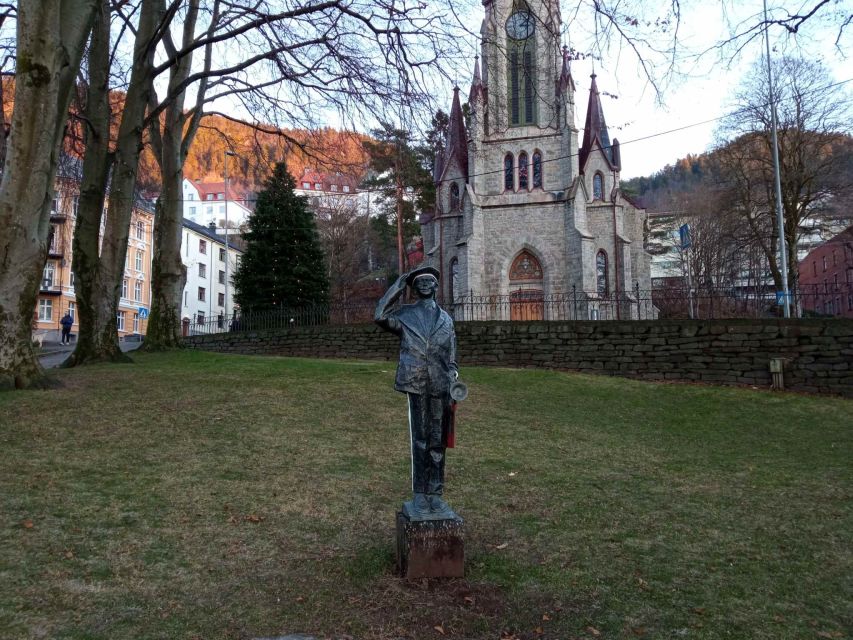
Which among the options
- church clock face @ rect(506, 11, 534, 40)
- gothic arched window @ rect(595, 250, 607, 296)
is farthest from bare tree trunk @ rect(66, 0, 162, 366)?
gothic arched window @ rect(595, 250, 607, 296)

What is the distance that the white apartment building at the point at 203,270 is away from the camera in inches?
2119

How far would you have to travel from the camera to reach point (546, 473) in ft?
23.5

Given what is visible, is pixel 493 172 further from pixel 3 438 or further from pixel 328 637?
pixel 328 637

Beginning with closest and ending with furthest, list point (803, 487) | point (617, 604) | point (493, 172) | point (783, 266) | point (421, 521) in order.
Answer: point (617, 604), point (421, 521), point (803, 487), point (783, 266), point (493, 172)

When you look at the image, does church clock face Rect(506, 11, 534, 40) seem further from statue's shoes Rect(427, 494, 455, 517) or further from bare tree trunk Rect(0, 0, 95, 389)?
bare tree trunk Rect(0, 0, 95, 389)

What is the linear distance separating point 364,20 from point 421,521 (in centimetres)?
902

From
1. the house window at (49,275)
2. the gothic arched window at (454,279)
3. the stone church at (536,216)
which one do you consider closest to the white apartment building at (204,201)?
the house window at (49,275)

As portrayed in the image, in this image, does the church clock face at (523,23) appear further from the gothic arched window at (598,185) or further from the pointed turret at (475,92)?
the gothic arched window at (598,185)

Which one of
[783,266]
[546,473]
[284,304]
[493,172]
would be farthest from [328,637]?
[493,172]

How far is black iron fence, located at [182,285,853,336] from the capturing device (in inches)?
668

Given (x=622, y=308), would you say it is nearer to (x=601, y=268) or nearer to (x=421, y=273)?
(x=601, y=268)

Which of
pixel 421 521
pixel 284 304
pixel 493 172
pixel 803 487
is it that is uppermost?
pixel 493 172

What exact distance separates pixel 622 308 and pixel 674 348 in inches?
602

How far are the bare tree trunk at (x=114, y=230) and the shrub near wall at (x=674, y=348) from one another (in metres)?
7.39
